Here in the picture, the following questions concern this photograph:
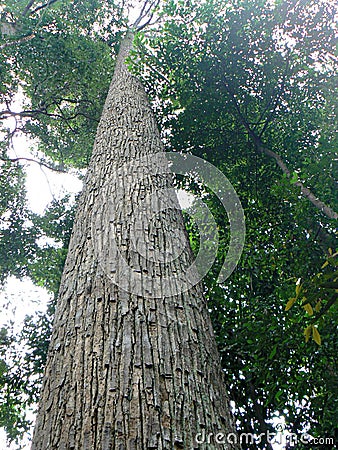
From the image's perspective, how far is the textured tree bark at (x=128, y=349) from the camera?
1112 mm

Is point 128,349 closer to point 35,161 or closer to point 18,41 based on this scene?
point 18,41

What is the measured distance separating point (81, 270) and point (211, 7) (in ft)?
17.4

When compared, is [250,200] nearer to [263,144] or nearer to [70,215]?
[263,144]

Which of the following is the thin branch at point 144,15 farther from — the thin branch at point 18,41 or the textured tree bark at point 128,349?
the textured tree bark at point 128,349

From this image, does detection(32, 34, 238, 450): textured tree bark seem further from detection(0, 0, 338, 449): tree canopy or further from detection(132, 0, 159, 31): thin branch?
detection(132, 0, 159, 31): thin branch

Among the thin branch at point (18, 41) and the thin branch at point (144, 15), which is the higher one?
the thin branch at point (144, 15)

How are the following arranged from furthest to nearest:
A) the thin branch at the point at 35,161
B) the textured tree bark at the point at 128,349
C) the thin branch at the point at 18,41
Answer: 1. the thin branch at the point at 35,161
2. the thin branch at the point at 18,41
3. the textured tree bark at the point at 128,349

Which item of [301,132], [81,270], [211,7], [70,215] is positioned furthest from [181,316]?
[70,215]

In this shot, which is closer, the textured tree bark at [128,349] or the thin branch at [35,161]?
the textured tree bark at [128,349]

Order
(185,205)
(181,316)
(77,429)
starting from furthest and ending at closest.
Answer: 1. (185,205)
2. (181,316)
3. (77,429)

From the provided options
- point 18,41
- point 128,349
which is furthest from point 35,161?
point 128,349

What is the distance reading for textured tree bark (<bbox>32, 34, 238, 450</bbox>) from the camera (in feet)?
3.65

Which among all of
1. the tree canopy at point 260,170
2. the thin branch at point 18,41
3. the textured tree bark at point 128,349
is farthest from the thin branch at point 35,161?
the textured tree bark at point 128,349

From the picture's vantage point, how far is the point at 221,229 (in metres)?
5.77
